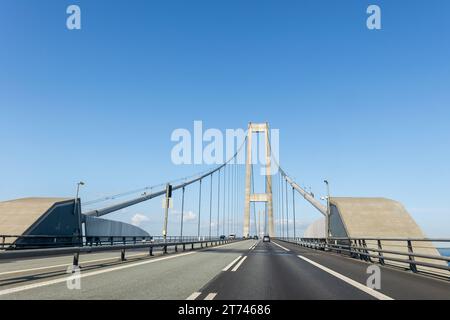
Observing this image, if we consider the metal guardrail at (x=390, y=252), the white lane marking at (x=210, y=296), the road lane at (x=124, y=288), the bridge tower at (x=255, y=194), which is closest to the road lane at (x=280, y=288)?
the white lane marking at (x=210, y=296)

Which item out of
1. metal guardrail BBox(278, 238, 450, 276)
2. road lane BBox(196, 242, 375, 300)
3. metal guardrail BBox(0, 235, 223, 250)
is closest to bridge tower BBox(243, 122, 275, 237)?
metal guardrail BBox(0, 235, 223, 250)

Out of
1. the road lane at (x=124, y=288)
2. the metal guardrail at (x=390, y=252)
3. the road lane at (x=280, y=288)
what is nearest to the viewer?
the road lane at (x=124, y=288)

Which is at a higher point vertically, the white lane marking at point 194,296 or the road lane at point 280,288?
the white lane marking at point 194,296

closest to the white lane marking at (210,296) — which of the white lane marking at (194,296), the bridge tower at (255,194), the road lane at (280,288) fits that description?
the road lane at (280,288)

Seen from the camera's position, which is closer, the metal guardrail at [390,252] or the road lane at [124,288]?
the road lane at [124,288]

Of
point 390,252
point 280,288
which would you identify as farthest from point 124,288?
point 390,252

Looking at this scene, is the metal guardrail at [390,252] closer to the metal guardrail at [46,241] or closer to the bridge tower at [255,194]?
the metal guardrail at [46,241]

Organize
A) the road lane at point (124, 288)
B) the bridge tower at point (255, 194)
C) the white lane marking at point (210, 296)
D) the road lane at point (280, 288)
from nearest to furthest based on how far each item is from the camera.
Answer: the white lane marking at point (210, 296), the road lane at point (124, 288), the road lane at point (280, 288), the bridge tower at point (255, 194)

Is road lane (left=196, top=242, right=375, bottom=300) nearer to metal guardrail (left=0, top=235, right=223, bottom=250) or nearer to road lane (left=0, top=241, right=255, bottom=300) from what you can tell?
road lane (left=0, top=241, right=255, bottom=300)

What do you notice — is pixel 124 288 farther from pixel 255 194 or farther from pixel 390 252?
pixel 255 194

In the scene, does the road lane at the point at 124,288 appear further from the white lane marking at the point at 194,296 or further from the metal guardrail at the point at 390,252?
the metal guardrail at the point at 390,252
